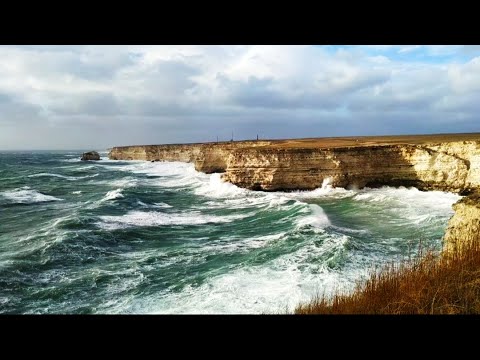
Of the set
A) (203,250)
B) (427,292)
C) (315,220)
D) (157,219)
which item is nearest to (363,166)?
(315,220)

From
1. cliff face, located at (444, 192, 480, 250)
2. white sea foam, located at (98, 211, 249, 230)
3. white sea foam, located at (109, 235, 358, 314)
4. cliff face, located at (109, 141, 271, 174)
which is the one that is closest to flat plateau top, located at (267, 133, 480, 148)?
cliff face, located at (109, 141, 271, 174)

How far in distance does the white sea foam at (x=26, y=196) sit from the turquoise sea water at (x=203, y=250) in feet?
15.3

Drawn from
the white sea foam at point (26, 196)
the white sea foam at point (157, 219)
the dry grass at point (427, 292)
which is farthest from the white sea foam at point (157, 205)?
the dry grass at point (427, 292)

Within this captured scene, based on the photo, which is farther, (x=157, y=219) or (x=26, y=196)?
(x=26, y=196)

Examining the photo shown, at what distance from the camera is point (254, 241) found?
16203 mm

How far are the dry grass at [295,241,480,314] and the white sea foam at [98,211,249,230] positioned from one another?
15460 millimetres

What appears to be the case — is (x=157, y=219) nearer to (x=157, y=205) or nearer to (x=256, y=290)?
(x=157, y=205)

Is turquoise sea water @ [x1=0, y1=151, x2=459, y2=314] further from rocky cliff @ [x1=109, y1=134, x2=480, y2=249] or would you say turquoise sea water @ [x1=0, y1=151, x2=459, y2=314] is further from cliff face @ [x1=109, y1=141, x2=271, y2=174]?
cliff face @ [x1=109, y1=141, x2=271, y2=174]

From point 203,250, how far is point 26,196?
88.1ft

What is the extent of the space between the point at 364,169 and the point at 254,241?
737 inches

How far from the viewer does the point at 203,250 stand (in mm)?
15039

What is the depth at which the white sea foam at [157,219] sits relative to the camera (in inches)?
814

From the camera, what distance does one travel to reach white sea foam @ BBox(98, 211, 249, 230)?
20.7 meters
